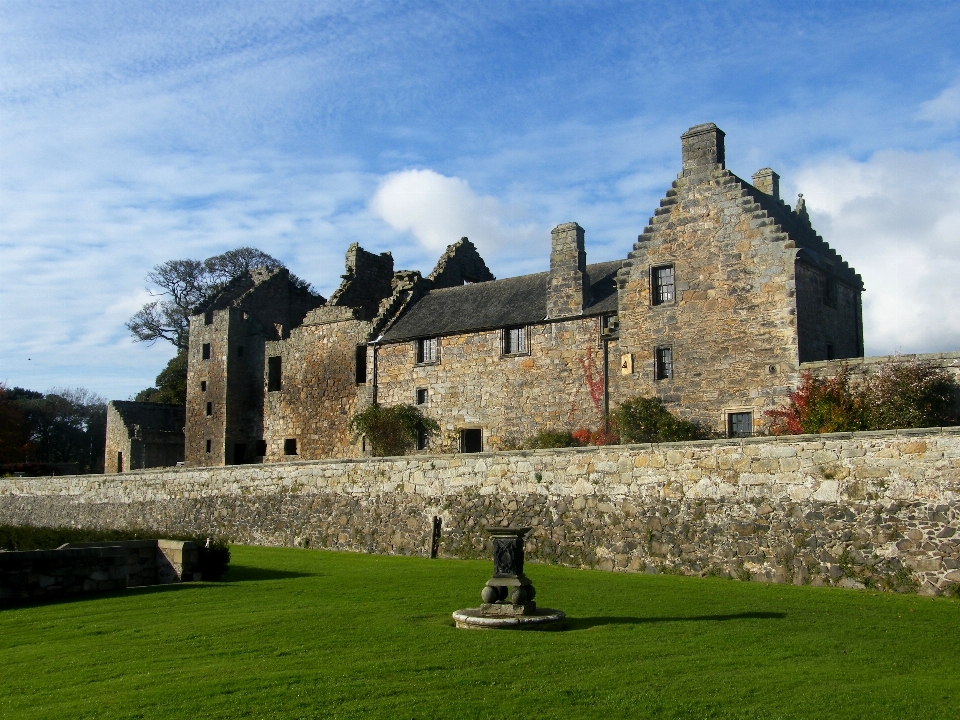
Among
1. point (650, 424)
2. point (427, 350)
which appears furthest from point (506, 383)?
point (650, 424)

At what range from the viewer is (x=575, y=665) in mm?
10570

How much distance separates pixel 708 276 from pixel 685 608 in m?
16.2

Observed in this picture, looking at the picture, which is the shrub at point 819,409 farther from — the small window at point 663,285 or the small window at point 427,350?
the small window at point 427,350

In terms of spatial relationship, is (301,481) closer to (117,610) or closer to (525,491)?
(525,491)

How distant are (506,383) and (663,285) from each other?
23.0ft

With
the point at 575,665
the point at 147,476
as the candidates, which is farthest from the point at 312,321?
the point at 575,665

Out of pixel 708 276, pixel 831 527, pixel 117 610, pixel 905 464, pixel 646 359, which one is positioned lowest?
pixel 117 610

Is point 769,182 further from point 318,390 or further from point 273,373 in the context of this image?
point 273,373

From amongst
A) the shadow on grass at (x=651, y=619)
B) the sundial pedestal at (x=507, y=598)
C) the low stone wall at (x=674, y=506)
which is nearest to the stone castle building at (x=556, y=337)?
the low stone wall at (x=674, y=506)

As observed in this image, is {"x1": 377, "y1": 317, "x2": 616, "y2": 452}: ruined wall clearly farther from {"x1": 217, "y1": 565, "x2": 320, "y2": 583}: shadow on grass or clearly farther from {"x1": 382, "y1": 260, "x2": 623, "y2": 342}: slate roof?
{"x1": 217, "y1": 565, "x2": 320, "y2": 583}: shadow on grass

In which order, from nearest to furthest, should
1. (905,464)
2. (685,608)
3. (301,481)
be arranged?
(685,608), (905,464), (301,481)

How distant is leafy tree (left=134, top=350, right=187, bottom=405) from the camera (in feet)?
207

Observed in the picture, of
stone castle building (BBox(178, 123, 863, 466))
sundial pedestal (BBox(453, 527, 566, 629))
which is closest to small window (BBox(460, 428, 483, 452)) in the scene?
stone castle building (BBox(178, 123, 863, 466))

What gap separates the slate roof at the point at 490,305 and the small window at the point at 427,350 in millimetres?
294
